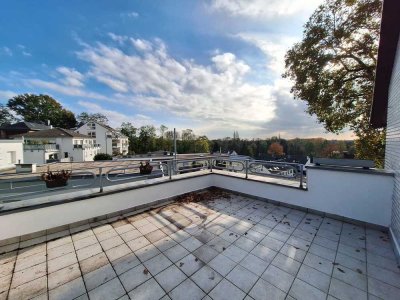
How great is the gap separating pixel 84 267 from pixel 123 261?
18.7 inches

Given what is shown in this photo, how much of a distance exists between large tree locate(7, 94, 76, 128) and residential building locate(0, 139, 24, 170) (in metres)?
27.9

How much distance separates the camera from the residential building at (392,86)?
2.68 metres

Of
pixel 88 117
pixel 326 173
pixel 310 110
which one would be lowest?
pixel 326 173

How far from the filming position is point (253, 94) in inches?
327

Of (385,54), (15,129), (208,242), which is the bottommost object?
(208,242)

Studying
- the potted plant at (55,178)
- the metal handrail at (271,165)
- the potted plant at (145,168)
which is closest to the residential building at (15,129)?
the potted plant at (145,168)

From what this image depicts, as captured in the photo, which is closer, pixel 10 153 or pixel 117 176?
pixel 117 176

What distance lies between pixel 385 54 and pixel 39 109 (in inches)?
2268

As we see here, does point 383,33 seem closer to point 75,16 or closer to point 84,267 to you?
point 84,267

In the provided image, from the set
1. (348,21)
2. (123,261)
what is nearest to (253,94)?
(348,21)

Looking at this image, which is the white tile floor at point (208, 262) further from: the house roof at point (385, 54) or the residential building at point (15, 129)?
the residential building at point (15, 129)

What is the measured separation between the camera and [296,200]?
4.17 meters

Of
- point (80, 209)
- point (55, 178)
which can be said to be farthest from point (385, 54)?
point (55, 178)

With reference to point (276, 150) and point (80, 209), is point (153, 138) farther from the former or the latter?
point (80, 209)
